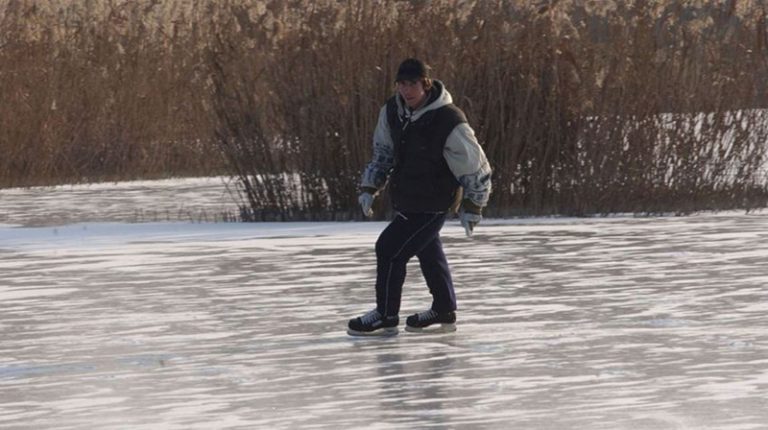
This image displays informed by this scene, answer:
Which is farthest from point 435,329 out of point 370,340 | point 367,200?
point 367,200

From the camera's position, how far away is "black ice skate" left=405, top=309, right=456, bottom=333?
33.3 ft

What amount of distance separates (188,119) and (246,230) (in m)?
7.55

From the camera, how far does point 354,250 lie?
47.0ft

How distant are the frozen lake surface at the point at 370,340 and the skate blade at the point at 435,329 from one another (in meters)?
0.11

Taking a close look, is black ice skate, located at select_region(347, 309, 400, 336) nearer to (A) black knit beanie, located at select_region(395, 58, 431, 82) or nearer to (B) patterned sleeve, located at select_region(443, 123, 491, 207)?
(B) patterned sleeve, located at select_region(443, 123, 491, 207)

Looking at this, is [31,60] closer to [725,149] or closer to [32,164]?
[32,164]

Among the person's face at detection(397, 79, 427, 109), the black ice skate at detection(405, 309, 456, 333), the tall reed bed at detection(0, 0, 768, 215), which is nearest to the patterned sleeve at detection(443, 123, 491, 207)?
the person's face at detection(397, 79, 427, 109)

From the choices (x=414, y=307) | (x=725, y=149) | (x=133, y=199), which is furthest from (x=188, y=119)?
(x=414, y=307)

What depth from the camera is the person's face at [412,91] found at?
10.0m

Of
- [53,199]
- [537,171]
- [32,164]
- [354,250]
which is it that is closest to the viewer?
[354,250]

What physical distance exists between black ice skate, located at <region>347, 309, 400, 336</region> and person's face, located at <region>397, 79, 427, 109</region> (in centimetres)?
110

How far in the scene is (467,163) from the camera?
32.9 feet

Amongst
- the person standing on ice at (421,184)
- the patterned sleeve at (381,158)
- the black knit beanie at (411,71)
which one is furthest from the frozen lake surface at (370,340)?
the black knit beanie at (411,71)

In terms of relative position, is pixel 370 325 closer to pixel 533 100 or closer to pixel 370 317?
pixel 370 317
